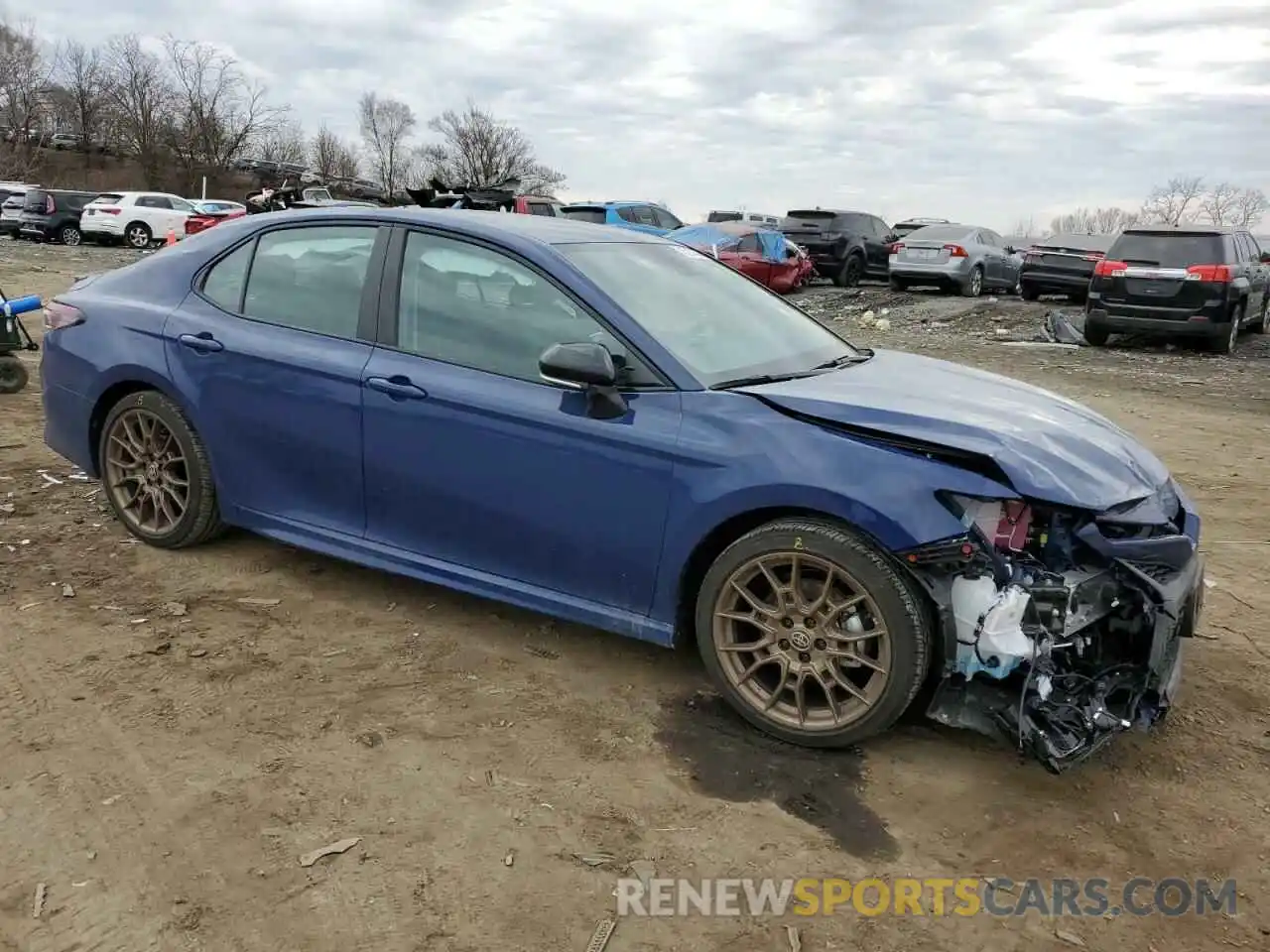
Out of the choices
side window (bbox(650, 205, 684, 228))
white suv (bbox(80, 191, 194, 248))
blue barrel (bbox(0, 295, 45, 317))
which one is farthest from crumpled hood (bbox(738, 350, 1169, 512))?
white suv (bbox(80, 191, 194, 248))

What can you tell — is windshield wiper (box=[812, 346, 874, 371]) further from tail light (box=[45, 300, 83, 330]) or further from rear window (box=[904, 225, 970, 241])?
rear window (box=[904, 225, 970, 241])

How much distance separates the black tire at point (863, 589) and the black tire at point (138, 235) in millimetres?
28821

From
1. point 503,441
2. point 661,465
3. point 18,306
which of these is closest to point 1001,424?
point 661,465

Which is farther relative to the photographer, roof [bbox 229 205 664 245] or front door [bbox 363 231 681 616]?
roof [bbox 229 205 664 245]

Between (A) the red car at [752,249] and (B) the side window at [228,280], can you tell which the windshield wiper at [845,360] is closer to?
(B) the side window at [228,280]

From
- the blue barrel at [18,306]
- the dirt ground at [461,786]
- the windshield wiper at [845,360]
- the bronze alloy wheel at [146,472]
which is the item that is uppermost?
the windshield wiper at [845,360]

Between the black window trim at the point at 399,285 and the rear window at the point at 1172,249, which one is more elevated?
the rear window at the point at 1172,249

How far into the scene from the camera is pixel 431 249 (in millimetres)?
3889

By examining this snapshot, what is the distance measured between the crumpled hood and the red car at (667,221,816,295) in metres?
14.2

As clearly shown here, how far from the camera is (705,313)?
3906mm

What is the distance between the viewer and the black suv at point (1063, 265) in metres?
18.5

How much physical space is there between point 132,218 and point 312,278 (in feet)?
89.5

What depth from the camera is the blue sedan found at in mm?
3023

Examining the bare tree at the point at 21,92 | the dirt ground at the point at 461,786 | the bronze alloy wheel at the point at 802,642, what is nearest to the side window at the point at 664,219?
the dirt ground at the point at 461,786
